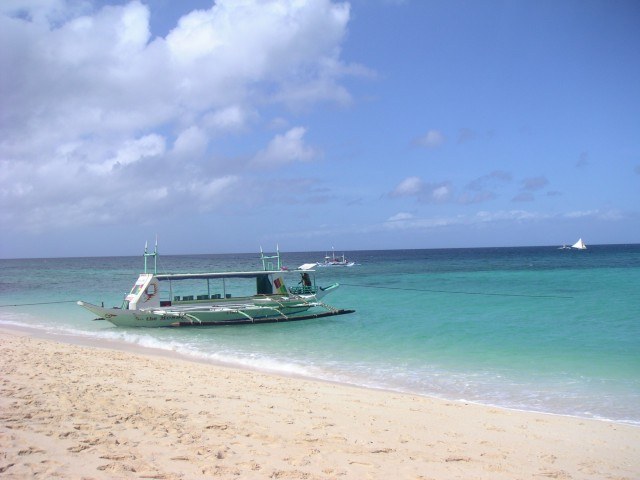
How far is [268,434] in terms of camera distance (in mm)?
7137

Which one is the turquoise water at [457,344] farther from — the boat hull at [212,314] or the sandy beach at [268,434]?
the sandy beach at [268,434]

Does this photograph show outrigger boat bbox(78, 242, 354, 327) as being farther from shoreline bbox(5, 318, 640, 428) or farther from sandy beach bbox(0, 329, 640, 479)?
sandy beach bbox(0, 329, 640, 479)

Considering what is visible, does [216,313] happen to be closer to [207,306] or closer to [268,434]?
[207,306]

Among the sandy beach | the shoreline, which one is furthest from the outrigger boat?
the sandy beach

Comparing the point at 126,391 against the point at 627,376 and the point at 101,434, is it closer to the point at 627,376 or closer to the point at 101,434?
the point at 101,434

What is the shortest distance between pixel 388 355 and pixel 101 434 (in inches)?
407

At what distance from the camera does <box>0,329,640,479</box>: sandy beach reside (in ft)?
19.0

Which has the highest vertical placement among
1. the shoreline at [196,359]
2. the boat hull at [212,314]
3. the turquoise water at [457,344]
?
the boat hull at [212,314]

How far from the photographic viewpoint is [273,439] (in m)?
6.92

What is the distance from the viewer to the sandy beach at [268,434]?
5.79 meters

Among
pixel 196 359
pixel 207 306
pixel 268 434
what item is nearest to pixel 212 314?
pixel 207 306

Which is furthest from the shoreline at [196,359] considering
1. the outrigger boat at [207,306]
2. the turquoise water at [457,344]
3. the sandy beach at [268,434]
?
the outrigger boat at [207,306]

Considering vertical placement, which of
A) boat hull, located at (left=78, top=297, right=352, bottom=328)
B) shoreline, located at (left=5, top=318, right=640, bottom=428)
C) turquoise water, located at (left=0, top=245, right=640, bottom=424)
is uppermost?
boat hull, located at (left=78, top=297, right=352, bottom=328)

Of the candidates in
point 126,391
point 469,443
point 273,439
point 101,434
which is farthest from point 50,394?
point 469,443
